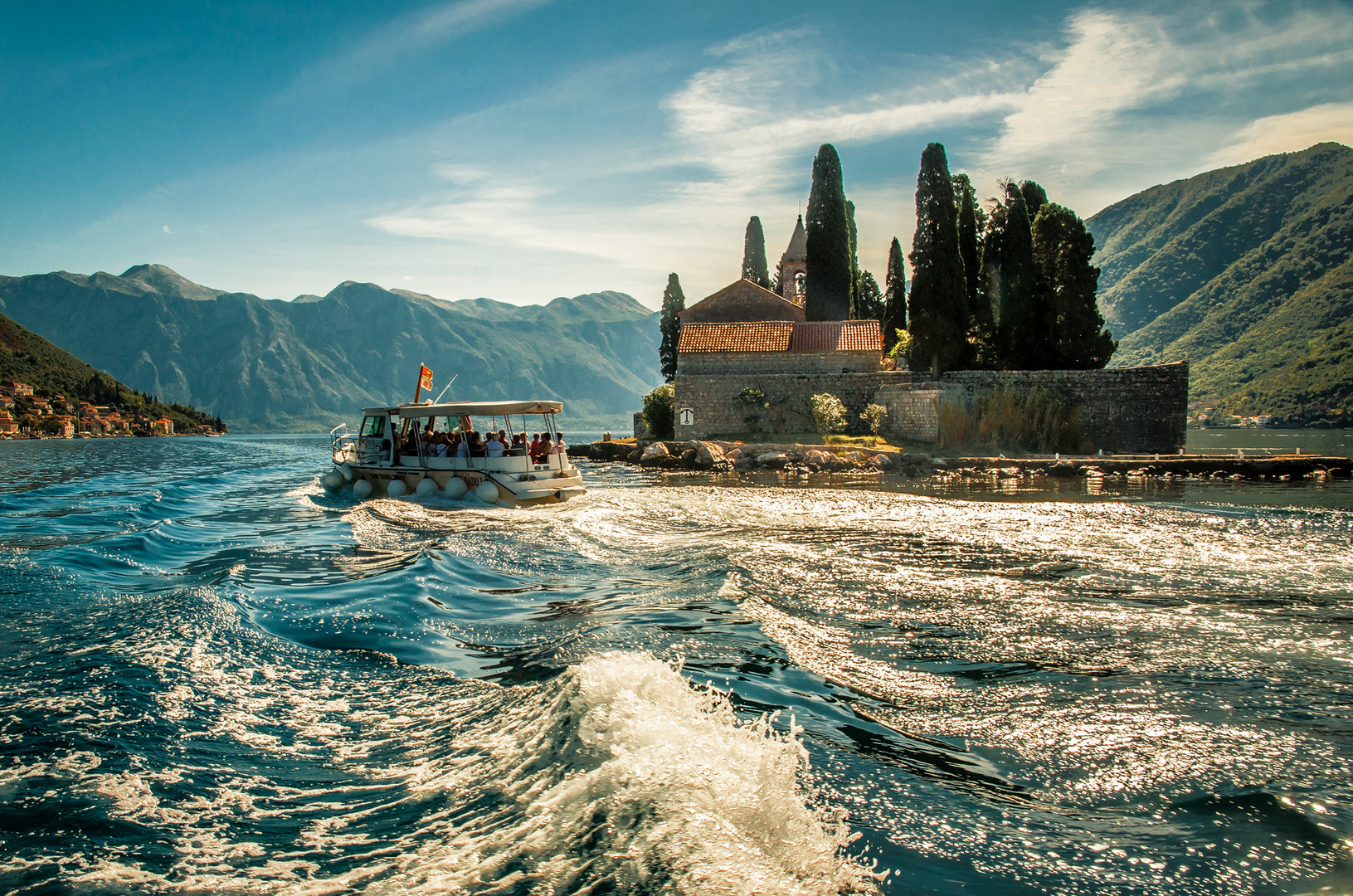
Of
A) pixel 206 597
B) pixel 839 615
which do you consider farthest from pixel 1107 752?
pixel 206 597

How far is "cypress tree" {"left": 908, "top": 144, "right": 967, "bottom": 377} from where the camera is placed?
36969 mm

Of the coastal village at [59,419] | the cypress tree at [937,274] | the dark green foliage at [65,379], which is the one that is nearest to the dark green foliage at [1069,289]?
the cypress tree at [937,274]

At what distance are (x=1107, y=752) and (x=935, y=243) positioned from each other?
36.8 meters

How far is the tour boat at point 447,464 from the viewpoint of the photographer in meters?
19.0

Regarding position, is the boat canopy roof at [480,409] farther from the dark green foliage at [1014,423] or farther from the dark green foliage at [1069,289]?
the dark green foliage at [1069,289]

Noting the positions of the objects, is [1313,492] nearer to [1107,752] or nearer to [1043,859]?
[1107,752]

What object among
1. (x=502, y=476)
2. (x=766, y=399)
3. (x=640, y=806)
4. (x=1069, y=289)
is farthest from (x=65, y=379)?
(x=640, y=806)

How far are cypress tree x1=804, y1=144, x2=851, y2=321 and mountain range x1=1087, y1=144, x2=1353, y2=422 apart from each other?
77.6 meters

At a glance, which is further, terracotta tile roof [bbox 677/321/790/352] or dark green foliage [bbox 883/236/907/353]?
dark green foliage [bbox 883/236/907/353]

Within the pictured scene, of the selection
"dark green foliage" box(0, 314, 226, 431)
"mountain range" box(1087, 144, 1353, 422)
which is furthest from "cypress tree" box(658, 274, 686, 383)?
"dark green foliage" box(0, 314, 226, 431)

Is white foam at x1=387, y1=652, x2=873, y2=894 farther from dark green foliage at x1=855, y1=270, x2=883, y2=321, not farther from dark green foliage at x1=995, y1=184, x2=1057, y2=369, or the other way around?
dark green foliage at x1=855, y1=270, x2=883, y2=321

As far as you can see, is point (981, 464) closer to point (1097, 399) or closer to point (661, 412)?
point (1097, 399)

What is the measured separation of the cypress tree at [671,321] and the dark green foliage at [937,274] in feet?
59.5

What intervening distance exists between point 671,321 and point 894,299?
52.1 feet
